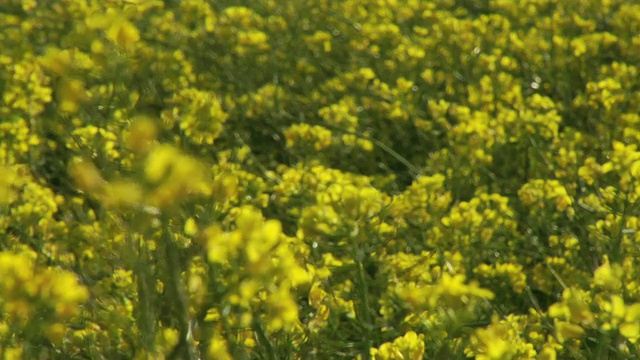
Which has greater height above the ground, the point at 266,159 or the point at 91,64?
the point at 91,64

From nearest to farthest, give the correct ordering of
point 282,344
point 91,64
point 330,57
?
point 91,64 < point 282,344 < point 330,57

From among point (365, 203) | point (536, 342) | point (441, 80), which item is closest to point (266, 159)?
point (441, 80)

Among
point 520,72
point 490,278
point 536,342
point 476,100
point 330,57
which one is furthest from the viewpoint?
point 330,57

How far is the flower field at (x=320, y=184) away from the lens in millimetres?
1146

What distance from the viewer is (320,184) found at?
2.42 meters

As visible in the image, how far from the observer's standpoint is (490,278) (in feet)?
7.82

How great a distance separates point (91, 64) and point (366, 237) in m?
0.61

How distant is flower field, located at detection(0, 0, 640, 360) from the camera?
3.76 ft

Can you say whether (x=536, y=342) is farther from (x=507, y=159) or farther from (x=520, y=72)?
(x=520, y=72)

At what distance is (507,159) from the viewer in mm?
3152

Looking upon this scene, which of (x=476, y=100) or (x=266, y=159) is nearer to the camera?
(x=476, y=100)

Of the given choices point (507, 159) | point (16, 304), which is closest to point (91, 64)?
point (16, 304)

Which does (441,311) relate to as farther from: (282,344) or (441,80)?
(441,80)

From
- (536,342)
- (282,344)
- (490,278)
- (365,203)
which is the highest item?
(365,203)
